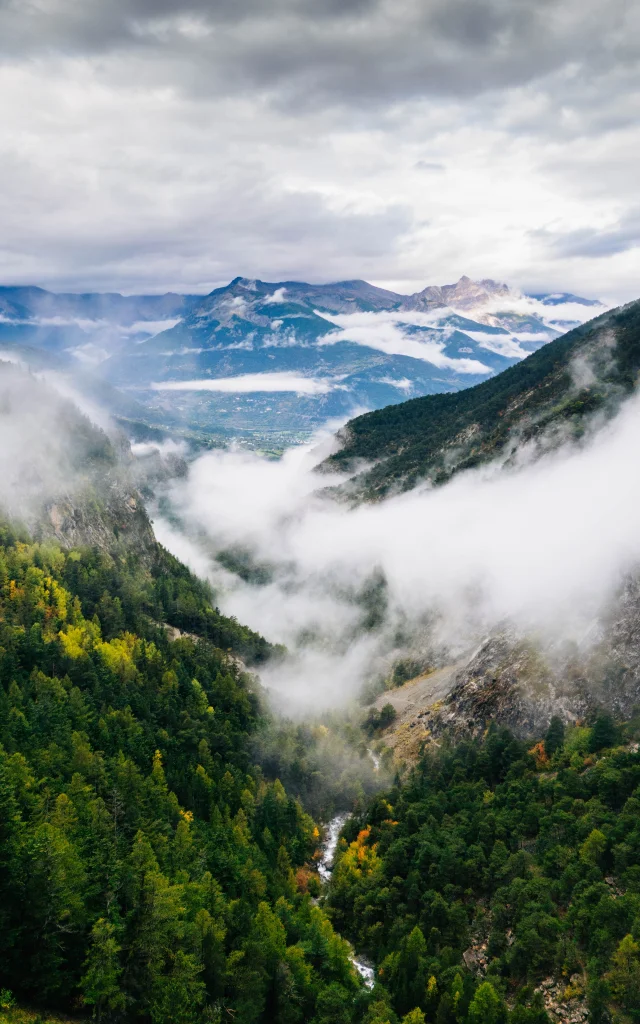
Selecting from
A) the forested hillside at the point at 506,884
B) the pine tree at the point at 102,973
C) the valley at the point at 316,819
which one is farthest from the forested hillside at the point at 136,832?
the forested hillside at the point at 506,884

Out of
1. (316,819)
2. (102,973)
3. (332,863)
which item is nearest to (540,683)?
(332,863)

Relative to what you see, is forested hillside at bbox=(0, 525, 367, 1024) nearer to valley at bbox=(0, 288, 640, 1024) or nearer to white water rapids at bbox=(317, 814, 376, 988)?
valley at bbox=(0, 288, 640, 1024)

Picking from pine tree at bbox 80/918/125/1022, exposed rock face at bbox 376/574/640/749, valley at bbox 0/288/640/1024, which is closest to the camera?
pine tree at bbox 80/918/125/1022

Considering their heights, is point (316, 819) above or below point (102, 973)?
below

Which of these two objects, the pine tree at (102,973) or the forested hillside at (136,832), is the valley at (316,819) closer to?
the pine tree at (102,973)

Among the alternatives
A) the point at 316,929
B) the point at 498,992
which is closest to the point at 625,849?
the point at 498,992

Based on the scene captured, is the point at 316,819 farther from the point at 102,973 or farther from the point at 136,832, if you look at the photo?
the point at 102,973

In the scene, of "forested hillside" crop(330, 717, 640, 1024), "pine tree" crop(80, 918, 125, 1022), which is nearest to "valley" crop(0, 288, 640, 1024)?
"pine tree" crop(80, 918, 125, 1022)
